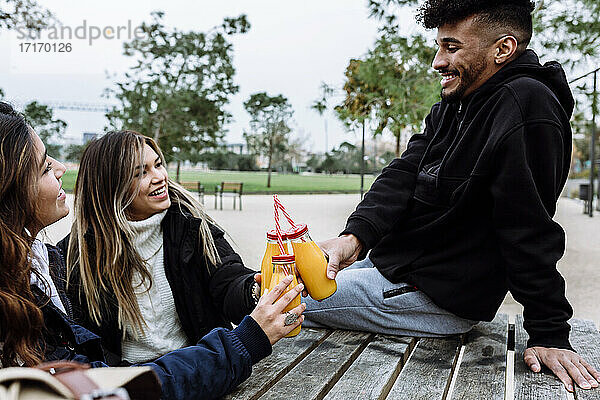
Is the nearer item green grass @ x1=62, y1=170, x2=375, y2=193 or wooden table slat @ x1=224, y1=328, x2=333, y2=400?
wooden table slat @ x1=224, y1=328, x2=333, y2=400

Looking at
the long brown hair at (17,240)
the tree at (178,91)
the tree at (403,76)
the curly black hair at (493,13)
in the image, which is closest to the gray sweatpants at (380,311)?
the curly black hair at (493,13)

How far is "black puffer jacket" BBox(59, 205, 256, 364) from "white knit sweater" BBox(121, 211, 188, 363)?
3 centimetres

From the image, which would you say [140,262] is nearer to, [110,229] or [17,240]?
[110,229]

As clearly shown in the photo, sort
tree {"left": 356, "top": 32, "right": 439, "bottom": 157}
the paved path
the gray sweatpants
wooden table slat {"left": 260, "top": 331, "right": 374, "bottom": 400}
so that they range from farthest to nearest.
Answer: tree {"left": 356, "top": 32, "right": 439, "bottom": 157}, the paved path, the gray sweatpants, wooden table slat {"left": 260, "top": 331, "right": 374, "bottom": 400}

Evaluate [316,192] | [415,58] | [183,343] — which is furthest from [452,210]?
[316,192]

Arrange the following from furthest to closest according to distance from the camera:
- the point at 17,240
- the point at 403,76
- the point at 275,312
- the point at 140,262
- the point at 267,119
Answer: the point at 267,119 < the point at 403,76 < the point at 140,262 < the point at 275,312 < the point at 17,240

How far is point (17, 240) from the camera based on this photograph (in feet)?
5.19

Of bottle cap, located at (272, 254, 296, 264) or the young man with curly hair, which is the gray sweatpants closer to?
the young man with curly hair

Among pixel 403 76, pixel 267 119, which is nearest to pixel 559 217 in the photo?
pixel 403 76

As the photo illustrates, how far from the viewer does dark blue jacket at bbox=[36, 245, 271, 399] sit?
5.08 ft

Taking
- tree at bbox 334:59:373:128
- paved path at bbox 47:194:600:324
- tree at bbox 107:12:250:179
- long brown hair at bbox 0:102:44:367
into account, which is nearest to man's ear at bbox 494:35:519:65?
paved path at bbox 47:194:600:324

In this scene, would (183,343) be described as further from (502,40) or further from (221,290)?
(502,40)

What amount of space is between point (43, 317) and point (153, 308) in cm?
88

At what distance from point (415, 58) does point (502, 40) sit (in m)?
8.07
